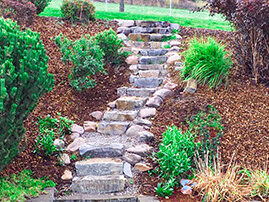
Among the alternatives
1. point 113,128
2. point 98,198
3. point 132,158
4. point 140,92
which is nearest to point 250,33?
point 140,92

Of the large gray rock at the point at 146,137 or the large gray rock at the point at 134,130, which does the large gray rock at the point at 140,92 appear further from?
the large gray rock at the point at 146,137

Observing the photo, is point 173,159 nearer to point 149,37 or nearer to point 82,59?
point 82,59

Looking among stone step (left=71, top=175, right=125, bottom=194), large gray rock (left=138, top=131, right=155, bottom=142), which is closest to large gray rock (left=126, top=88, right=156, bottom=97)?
large gray rock (left=138, top=131, right=155, bottom=142)

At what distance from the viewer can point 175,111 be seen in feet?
16.8

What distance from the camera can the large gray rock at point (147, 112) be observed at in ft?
17.1

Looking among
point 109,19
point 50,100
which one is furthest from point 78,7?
point 50,100

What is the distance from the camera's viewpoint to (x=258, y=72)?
582 cm

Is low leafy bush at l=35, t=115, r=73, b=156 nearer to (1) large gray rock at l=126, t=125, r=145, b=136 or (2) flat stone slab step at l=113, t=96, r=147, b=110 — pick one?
(1) large gray rock at l=126, t=125, r=145, b=136

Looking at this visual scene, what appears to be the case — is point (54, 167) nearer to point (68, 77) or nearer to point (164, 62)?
point (68, 77)

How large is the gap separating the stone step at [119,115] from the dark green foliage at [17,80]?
1.85 meters

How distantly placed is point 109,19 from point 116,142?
5.75 metres

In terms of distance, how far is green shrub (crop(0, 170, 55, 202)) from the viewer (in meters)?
3.39

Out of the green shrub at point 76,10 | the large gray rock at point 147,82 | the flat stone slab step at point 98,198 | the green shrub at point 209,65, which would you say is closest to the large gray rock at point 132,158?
the flat stone slab step at point 98,198

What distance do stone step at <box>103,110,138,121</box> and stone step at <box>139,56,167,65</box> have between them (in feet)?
6.62
